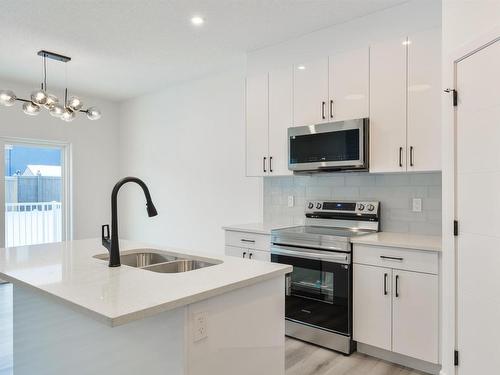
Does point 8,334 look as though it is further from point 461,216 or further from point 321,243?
point 461,216

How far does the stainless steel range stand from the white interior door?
0.81 metres

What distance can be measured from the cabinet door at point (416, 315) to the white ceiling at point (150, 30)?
2.11m

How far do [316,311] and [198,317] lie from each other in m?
1.78

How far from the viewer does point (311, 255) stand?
2887 millimetres

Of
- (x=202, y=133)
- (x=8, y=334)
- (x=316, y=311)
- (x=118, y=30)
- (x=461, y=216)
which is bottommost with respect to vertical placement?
(x=8, y=334)

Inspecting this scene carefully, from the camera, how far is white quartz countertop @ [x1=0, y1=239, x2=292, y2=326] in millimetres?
1205

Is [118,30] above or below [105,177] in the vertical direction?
above

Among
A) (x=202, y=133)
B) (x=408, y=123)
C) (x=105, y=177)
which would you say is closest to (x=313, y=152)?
(x=408, y=123)

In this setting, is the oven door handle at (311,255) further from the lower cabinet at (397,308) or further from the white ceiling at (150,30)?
the white ceiling at (150,30)

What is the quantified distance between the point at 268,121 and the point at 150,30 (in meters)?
1.36

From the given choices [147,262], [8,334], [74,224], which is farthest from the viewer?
[74,224]

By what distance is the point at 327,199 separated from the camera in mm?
3443

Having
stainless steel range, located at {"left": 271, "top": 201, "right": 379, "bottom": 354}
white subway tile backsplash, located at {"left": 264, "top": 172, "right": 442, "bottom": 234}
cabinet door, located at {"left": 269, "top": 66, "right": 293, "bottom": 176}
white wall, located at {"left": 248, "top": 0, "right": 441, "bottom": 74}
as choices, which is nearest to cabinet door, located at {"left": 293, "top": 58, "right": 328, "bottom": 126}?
cabinet door, located at {"left": 269, "top": 66, "right": 293, "bottom": 176}

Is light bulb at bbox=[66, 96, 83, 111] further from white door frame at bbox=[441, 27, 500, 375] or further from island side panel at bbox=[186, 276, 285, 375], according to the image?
white door frame at bbox=[441, 27, 500, 375]
